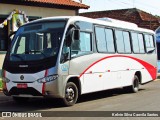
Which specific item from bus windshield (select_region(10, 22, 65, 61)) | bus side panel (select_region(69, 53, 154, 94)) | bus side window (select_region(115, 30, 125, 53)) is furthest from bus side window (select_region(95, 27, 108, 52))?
bus windshield (select_region(10, 22, 65, 61))

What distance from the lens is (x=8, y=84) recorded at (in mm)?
11773

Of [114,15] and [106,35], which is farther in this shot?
[114,15]

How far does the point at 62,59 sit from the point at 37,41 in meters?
1.15

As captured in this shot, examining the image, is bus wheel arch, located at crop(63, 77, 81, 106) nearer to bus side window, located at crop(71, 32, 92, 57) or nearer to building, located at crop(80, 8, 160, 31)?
bus side window, located at crop(71, 32, 92, 57)

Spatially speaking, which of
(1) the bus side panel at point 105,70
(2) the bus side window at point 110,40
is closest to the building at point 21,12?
(1) the bus side panel at point 105,70

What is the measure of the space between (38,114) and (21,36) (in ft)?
10.6

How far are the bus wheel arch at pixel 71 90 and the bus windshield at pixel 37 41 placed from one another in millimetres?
1142

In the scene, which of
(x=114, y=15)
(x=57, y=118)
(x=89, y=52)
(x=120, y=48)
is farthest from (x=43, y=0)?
(x=114, y=15)

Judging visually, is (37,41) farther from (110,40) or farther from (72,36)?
(110,40)

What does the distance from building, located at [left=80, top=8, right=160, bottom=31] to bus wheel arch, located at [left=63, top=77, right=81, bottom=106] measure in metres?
27.6

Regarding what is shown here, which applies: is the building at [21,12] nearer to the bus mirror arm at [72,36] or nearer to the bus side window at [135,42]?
the bus side window at [135,42]

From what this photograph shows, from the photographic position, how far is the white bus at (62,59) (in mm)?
11344

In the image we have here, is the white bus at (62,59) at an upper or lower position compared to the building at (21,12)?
lower

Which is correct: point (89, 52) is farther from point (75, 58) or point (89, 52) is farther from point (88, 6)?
point (88, 6)
